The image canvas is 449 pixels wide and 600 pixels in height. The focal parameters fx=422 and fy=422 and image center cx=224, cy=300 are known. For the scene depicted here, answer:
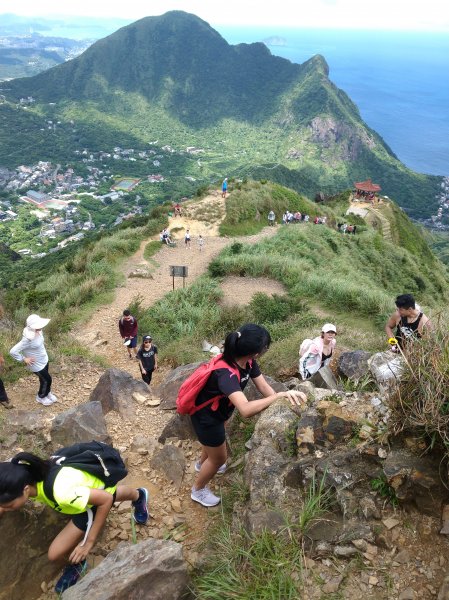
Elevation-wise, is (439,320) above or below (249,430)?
above

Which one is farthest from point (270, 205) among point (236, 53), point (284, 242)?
point (236, 53)

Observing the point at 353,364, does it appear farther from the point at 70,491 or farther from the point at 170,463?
the point at 70,491

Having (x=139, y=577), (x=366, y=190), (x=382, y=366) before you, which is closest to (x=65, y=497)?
(x=139, y=577)

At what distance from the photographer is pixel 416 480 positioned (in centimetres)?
277

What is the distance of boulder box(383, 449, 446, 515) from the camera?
276cm

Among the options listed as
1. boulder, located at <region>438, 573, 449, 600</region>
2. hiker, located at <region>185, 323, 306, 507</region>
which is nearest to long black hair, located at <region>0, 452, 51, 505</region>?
hiker, located at <region>185, 323, 306, 507</region>

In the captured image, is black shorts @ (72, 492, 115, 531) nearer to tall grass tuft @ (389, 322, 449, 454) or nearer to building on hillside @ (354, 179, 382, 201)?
tall grass tuft @ (389, 322, 449, 454)

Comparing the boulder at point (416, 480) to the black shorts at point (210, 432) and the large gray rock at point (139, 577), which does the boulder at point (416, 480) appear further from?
the large gray rock at point (139, 577)

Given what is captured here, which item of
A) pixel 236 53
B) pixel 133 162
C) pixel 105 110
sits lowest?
pixel 133 162

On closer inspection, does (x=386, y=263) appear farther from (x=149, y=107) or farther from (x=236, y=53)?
(x=236, y=53)

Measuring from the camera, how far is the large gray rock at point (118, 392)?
603 cm

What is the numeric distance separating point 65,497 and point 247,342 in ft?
5.43

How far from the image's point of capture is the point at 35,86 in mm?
157750

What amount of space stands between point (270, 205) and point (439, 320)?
2409cm
